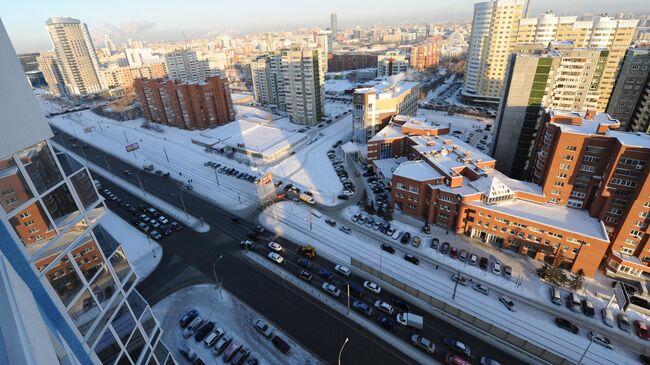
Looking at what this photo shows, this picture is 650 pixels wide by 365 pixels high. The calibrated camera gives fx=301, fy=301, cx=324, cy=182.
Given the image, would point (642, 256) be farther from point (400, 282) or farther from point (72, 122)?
point (72, 122)

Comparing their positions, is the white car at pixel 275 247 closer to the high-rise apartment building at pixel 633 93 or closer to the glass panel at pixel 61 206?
the glass panel at pixel 61 206

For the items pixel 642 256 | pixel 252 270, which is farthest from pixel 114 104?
pixel 642 256

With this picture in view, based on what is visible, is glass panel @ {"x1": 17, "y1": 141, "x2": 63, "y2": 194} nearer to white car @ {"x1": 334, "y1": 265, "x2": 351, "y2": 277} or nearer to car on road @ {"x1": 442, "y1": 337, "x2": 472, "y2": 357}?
car on road @ {"x1": 442, "y1": 337, "x2": 472, "y2": 357}

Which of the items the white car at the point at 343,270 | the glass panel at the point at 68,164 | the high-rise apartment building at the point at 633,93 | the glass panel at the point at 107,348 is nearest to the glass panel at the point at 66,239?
the glass panel at the point at 68,164

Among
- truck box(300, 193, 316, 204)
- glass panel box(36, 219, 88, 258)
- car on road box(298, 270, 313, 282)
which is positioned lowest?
car on road box(298, 270, 313, 282)

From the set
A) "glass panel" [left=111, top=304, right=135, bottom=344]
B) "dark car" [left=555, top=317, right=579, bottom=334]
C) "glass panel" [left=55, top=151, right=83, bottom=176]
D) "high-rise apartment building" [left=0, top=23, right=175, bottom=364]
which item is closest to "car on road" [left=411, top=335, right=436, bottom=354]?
"dark car" [left=555, top=317, right=579, bottom=334]

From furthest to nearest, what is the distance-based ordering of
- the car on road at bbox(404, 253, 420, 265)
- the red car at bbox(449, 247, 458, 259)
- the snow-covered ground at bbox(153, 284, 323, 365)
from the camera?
the red car at bbox(449, 247, 458, 259), the car on road at bbox(404, 253, 420, 265), the snow-covered ground at bbox(153, 284, 323, 365)

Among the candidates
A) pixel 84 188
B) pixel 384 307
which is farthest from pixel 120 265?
pixel 384 307
